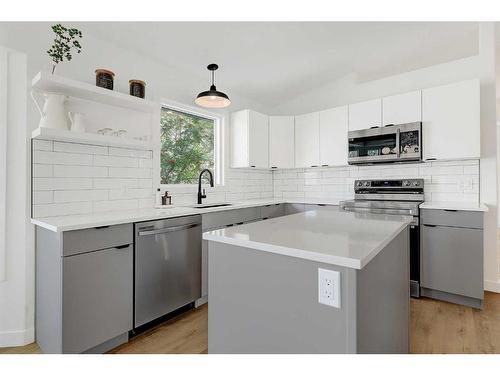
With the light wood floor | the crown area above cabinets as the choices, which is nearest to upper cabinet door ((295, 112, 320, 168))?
the crown area above cabinets

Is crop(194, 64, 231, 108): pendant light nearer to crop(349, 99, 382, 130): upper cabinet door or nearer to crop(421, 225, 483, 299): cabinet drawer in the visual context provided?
crop(349, 99, 382, 130): upper cabinet door

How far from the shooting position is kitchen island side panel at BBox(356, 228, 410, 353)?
1060mm

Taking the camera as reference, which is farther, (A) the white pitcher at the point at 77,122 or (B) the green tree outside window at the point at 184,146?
(B) the green tree outside window at the point at 184,146

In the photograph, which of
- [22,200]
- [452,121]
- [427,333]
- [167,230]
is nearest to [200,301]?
[167,230]

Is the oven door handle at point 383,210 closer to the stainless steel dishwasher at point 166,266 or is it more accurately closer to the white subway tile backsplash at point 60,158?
the stainless steel dishwasher at point 166,266

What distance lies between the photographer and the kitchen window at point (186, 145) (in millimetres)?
3254

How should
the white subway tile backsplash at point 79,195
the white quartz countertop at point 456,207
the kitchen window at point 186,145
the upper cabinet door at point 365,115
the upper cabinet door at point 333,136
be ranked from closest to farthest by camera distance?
1. the white subway tile backsplash at point 79,195
2. the white quartz countertop at point 456,207
3. the kitchen window at point 186,145
4. the upper cabinet door at point 365,115
5. the upper cabinet door at point 333,136

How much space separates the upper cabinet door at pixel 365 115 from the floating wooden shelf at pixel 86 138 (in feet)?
8.20

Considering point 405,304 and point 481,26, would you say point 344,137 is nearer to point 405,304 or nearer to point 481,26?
point 481,26

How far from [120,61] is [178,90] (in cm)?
71

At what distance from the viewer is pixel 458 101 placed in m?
2.92

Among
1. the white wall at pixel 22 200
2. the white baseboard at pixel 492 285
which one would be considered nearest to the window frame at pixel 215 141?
the white wall at pixel 22 200

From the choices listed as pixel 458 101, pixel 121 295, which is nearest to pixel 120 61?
pixel 121 295
